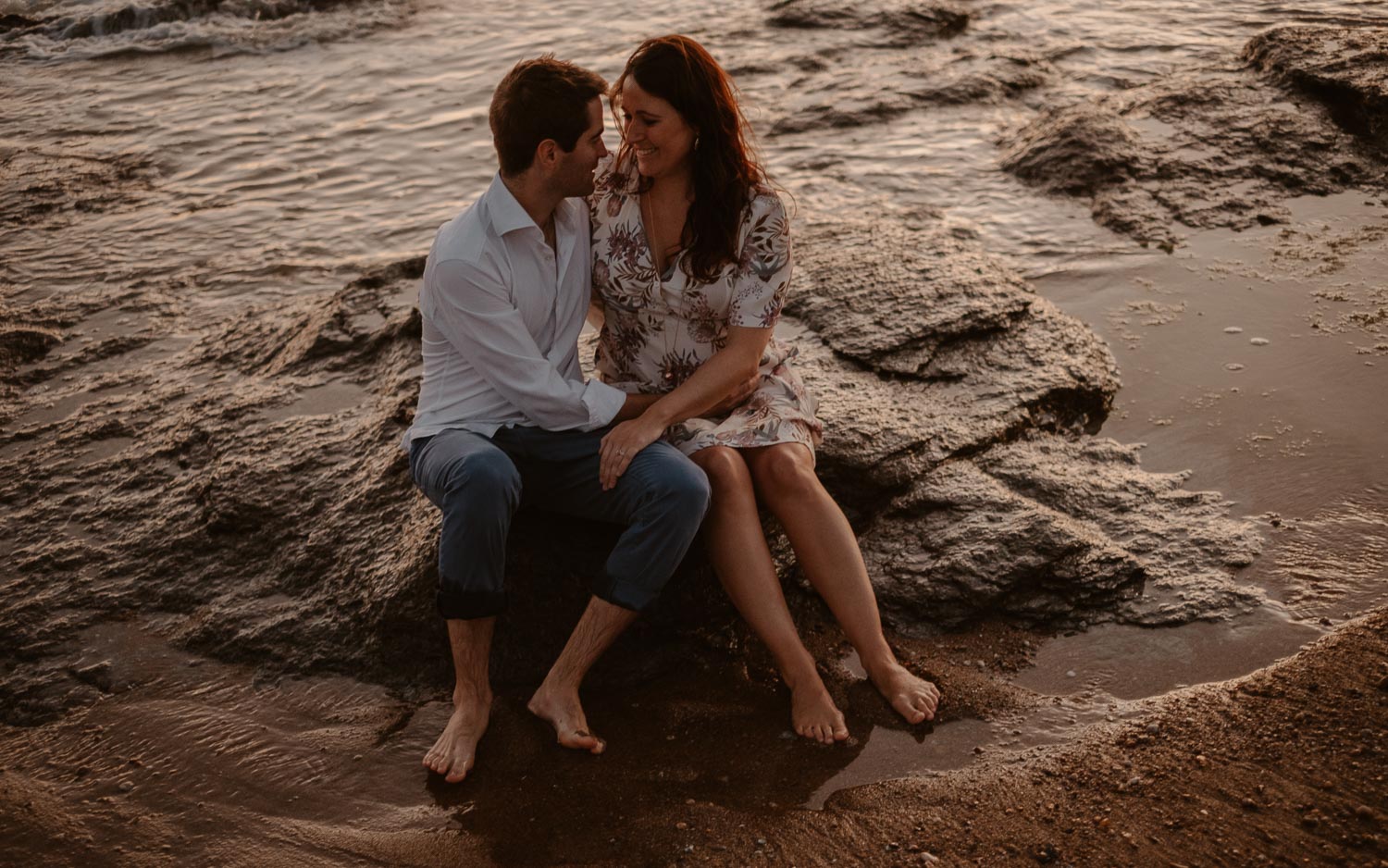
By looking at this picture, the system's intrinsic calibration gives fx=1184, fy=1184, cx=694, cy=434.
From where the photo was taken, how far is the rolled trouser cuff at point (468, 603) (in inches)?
124

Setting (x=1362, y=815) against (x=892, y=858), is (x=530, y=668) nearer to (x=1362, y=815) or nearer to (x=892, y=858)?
(x=892, y=858)

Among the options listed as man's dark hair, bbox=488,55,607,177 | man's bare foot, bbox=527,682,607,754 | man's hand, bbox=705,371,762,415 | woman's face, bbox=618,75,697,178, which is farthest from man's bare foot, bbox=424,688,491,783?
woman's face, bbox=618,75,697,178

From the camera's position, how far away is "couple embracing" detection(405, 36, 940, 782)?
3209 mm

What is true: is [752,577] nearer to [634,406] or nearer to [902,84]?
[634,406]

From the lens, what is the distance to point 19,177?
314 inches

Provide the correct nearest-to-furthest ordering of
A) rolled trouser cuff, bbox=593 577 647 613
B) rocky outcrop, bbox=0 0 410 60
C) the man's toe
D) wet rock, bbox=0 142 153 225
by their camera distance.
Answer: the man's toe
rolled trouser cuff, bbox=593 577 647 613
wet rock, bbox=0 142 153 225
rocky outcrop, bbox=0 0 410 60

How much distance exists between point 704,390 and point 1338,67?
234 inches

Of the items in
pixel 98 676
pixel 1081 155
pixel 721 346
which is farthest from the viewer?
pixel 1081 155

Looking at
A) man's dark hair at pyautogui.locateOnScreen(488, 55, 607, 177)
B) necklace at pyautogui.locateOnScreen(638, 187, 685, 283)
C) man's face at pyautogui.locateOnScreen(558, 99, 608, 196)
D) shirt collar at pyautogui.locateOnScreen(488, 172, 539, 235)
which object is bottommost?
necklace at pyautogui.locateOnScreen(638, 187, 685, 283)

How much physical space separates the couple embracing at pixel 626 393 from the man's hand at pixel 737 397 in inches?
0.5

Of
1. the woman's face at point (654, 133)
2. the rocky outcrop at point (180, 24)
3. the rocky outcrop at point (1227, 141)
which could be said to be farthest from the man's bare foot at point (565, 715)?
the rocky outcrop at point (180, 24)

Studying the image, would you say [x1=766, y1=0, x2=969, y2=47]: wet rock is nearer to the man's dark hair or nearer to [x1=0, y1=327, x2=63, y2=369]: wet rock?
[x1=0, y1=327, x2=63, y2=369]: wet rock

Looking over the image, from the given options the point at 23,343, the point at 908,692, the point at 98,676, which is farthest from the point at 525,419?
the point at 23,343

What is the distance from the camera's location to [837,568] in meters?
3.32
